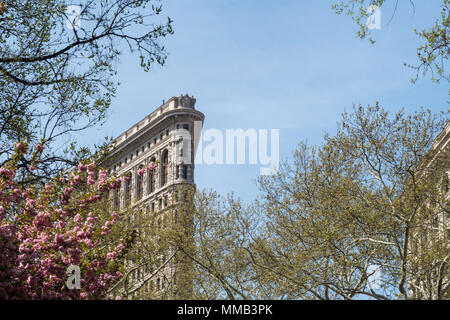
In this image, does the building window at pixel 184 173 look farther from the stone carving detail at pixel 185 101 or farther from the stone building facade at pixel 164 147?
the stone carving detail at pixel 185 101

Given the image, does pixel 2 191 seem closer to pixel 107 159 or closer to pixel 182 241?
pixel 107 159

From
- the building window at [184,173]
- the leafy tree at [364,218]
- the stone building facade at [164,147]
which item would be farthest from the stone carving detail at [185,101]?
the leafy tree at [364,218]

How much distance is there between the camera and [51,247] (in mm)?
13164

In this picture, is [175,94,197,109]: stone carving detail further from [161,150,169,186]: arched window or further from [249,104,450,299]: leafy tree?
[249,104,450,299]: leafy tree

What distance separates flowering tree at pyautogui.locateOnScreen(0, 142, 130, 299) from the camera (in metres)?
12.7

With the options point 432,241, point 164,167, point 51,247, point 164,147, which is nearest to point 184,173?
point 164,167

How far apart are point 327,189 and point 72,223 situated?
13.9 m

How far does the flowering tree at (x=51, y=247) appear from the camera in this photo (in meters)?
12.7

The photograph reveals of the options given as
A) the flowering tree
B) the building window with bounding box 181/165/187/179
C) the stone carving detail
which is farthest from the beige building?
the stone carving detail

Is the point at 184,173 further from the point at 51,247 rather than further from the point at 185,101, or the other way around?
the point at 51,247

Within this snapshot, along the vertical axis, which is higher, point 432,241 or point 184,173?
point 184,173

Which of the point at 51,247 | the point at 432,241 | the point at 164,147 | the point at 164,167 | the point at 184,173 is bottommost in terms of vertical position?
the point at 51,247
